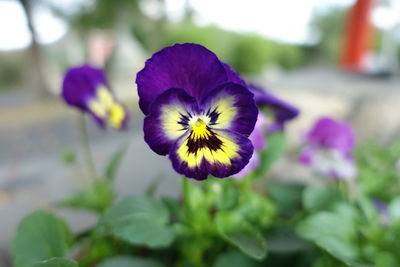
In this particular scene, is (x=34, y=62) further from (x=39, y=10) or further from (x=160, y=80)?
(x=160, y=80)

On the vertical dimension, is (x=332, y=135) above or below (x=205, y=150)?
above

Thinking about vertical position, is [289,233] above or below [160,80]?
below

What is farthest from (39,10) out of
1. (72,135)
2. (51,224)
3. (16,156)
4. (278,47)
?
(278,47)

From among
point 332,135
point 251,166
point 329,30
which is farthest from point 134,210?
point 329,30

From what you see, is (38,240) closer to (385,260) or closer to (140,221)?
(140,221)

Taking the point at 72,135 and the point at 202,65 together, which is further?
the point at 72,135

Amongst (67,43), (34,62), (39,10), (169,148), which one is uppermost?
(67,43)

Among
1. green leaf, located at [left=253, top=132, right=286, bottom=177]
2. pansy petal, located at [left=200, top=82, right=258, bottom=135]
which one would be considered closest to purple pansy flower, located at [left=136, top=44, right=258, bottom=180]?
pansy petal, located at [left=200, top=82, right=258, bottom=135]
